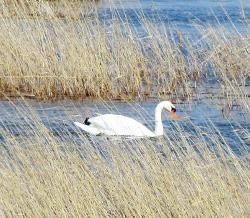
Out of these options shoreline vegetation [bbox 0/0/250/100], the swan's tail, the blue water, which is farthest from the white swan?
the blue water

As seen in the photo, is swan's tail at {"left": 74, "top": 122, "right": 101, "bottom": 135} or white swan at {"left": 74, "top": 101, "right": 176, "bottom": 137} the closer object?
white swan at {"left": 74, "top": 101, "right": 176, "bottom": 137}

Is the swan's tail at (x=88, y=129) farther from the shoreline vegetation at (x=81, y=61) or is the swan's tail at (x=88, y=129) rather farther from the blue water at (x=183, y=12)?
the blue water at (x=183, y=12)

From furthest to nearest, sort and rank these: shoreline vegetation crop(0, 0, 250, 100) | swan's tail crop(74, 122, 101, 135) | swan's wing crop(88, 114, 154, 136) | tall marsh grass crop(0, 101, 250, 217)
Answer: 1. shoreline vegetation crop(0, 0, 250, 100)
2. swan's tail crop(74, 122, 101, 135)
3. swan's wing crop(88, 114, 154, 136)
4. tall marsh grass crop(0, 101, 250, 217)

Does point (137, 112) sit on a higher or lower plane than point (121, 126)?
lower

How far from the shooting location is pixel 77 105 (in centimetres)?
1081

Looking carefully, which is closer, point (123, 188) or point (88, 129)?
point (123, 188)

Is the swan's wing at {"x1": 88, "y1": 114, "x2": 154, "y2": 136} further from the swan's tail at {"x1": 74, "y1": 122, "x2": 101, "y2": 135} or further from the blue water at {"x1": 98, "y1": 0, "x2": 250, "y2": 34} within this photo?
the blue water at {"x1": 98, "y1": 0, "x2": 250, "y2": 34}

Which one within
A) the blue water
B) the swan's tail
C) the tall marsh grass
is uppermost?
the tall marsh grass

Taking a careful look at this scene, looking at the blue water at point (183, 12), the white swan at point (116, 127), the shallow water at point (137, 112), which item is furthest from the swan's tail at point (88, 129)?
the blue water at point (183, 12)

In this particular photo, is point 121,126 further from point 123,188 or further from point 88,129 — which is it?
point 123,188

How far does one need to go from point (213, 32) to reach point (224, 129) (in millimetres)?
1896

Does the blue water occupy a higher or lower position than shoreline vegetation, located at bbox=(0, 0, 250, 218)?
lower

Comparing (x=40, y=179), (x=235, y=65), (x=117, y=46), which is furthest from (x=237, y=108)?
(x=40, y=179)

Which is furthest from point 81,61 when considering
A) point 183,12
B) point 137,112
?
point 183,12
